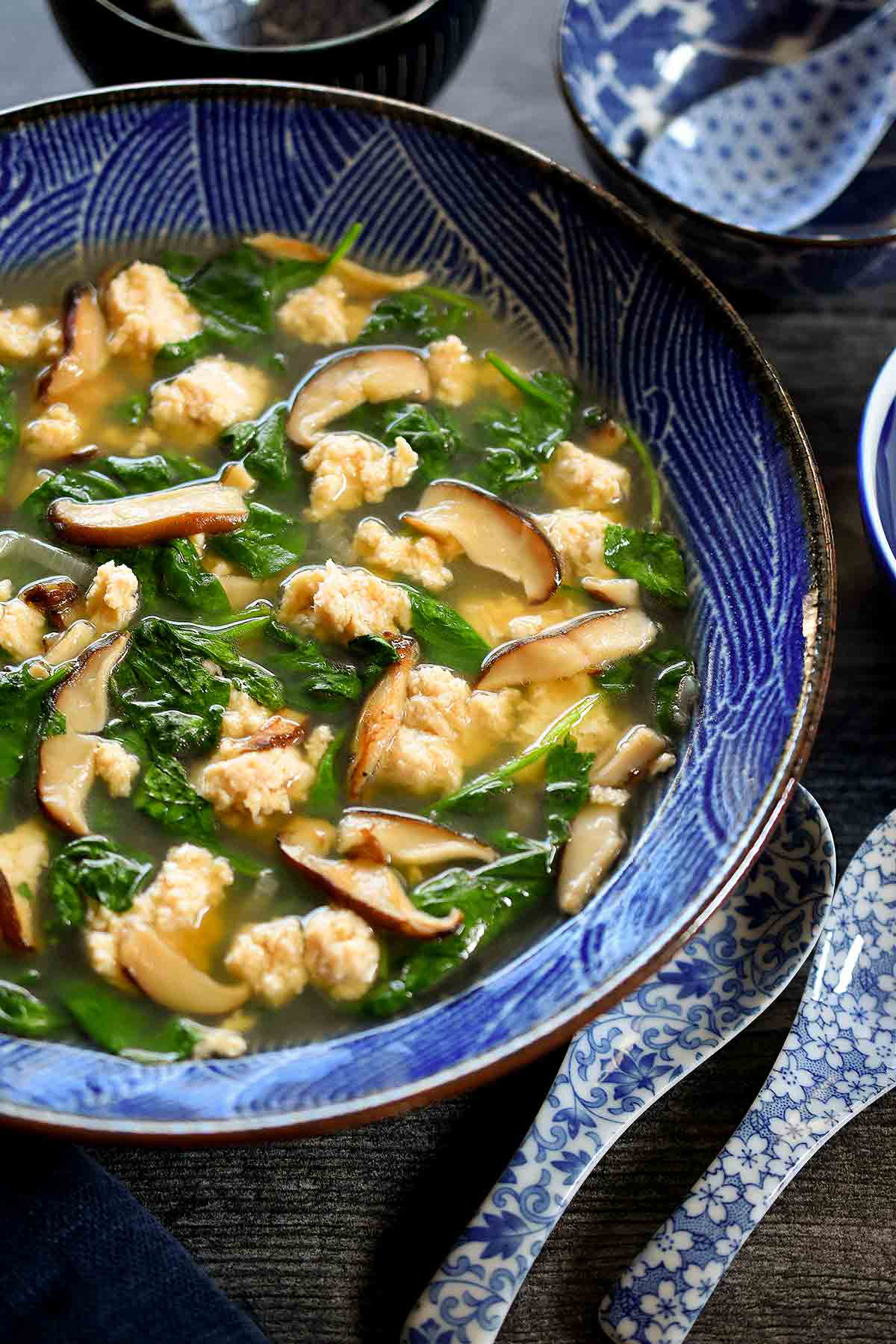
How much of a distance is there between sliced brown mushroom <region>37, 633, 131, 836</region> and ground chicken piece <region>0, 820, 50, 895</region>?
0.06 metres

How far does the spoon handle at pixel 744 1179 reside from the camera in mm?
2492

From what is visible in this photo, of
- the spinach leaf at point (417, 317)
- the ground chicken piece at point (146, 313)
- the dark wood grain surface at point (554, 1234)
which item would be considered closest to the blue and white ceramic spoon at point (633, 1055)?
the dark wood grain surface at point (554, 1234)

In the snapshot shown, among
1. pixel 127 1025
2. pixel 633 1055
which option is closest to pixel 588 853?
pixel 633 1055

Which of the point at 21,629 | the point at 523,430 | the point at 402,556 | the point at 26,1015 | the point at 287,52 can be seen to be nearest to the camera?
the point at 26,1015

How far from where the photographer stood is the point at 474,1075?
2262mm

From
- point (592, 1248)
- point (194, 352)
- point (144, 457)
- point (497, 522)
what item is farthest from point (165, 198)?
point (592, 1248)

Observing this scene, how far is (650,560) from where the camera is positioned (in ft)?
10.6

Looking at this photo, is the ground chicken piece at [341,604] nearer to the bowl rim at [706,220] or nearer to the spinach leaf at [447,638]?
the spinach leaf at [447,638]

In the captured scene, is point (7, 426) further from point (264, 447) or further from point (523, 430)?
point (523, 430)

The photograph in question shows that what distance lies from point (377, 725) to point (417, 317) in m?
1.36

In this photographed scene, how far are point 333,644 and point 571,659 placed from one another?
1.80 feet

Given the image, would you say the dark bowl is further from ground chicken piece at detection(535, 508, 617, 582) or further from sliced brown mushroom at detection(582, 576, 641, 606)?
sliced brown mushroom at detection(582, 576, 641, 606)

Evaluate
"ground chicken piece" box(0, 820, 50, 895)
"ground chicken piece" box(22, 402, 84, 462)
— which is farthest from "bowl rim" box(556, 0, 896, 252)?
"ground chicken piece" box(0, 820, 50, 895)

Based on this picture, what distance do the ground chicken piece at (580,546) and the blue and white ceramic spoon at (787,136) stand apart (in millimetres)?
1498
